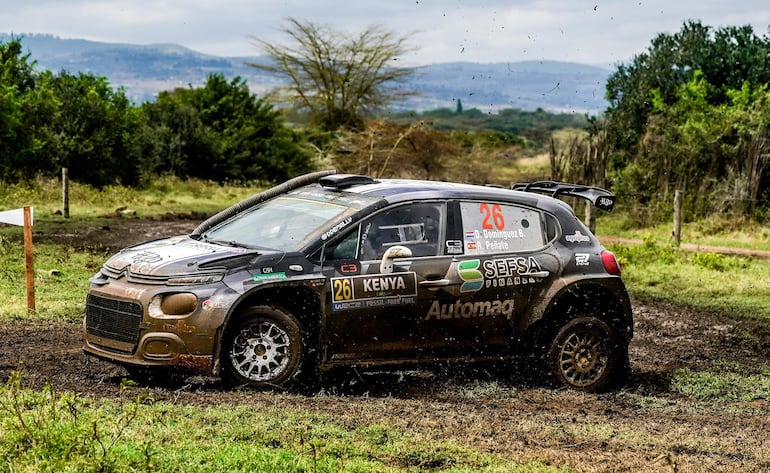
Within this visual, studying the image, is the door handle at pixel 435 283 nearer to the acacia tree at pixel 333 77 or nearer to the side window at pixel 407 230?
the side window at pixel 407 230

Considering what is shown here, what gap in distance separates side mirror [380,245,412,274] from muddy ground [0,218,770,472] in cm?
105

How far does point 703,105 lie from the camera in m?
33.6

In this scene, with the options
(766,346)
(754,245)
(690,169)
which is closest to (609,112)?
(690,169)

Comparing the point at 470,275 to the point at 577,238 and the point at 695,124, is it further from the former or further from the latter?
the point at 695,124

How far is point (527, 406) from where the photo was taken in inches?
342

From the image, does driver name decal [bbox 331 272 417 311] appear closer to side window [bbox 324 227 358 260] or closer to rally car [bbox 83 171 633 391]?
rally car [bbox 83 171 633 391]

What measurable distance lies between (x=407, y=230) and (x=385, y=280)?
54cm

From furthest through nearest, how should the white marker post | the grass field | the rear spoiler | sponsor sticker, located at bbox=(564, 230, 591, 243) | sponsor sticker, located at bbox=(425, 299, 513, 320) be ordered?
the white marker post → the rear spoiler → sponsor sticker, located at bbox=(564, 230, 591, 243) → sponsor sticker, located at bbox=(425, 299, 513, 320) → the grass field

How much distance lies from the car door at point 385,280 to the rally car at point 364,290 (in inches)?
0.4

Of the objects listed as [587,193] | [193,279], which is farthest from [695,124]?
[193,279]

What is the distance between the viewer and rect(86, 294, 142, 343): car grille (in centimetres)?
837

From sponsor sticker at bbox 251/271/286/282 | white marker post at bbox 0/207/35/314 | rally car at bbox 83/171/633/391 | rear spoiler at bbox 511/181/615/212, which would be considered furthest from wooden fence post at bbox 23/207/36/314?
rear spoiler at bbox 511/181/615/212

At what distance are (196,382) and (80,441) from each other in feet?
8.61

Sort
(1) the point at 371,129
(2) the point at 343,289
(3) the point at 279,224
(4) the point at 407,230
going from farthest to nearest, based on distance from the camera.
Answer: (1) the point at 371,129
(3) the point at 279,224
(4) the point at 407,230
(2) the point at 343,289
